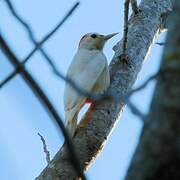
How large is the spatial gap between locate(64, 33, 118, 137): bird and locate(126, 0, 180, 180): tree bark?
103 inches

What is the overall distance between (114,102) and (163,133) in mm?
2503

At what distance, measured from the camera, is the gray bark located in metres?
3.37

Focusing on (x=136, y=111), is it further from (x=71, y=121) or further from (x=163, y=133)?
(x=71, y=121)

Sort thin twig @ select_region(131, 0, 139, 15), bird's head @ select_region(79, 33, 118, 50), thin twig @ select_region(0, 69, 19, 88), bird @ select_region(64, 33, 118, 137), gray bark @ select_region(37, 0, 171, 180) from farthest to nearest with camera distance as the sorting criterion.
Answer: bird's head @ select_region(79, 33, 118, 50) < thin twig @ select_region(131, 0, 139, 15) < bird @ select_region(64, 33, 118, 137) < gray bark @ select_region(37, 0, 171, 180) < thin twig @ select_region(0, 69, 19, 88)

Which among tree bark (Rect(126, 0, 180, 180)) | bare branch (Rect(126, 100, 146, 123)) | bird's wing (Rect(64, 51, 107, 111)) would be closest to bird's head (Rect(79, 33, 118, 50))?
bird's wing (Rect(64, 51, 107, 111))

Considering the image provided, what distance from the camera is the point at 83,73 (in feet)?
16.7

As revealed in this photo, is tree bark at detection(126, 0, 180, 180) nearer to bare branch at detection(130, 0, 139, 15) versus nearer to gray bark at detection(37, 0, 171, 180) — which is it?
gray bark at detection(37, 0, 171, 180)

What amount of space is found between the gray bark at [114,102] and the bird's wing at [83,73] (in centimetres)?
34

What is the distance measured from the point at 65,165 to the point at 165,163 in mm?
2170

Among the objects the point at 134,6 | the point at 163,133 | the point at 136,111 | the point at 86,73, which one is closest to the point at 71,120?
the point at 86,73

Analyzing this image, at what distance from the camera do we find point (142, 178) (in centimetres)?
119

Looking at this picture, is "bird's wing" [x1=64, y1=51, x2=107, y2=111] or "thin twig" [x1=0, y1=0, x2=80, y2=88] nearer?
"thin twig" [x1=0, y1=0, x2=80, y2=88]

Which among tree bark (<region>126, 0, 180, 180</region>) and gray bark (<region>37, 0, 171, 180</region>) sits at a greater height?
tree bark (<region>126, 0, 180, 180</region>)

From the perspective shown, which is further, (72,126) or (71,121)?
(71,121)
